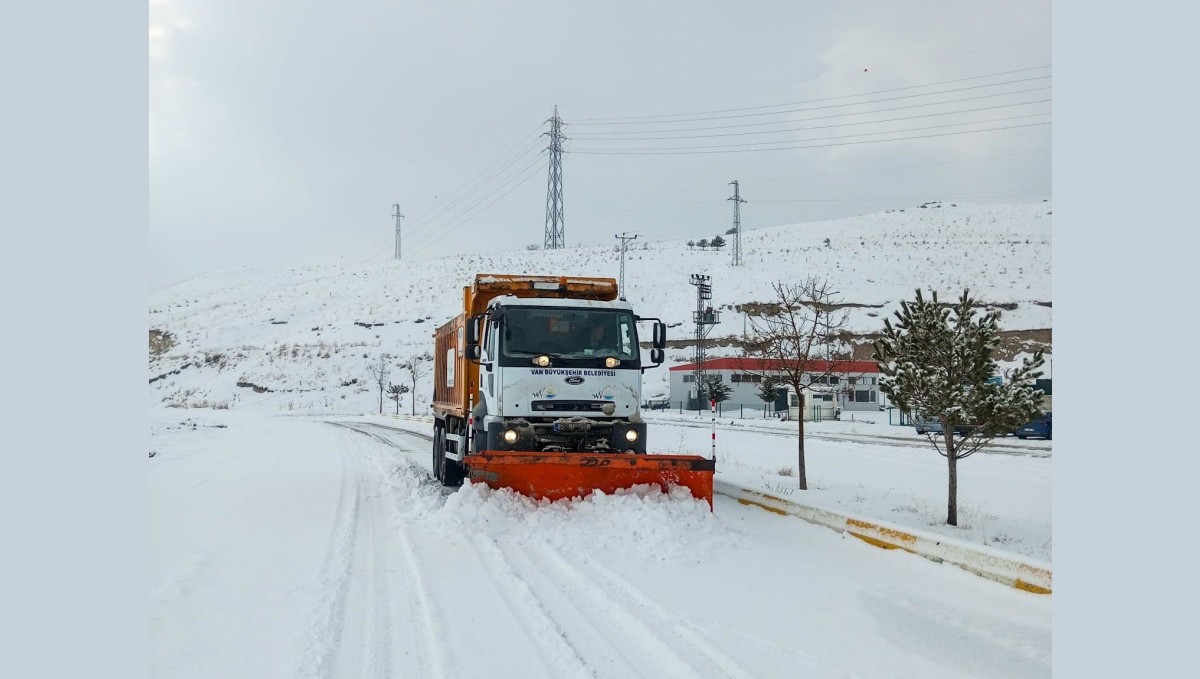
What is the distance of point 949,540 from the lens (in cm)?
752

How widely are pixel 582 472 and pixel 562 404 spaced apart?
1209 millimetres

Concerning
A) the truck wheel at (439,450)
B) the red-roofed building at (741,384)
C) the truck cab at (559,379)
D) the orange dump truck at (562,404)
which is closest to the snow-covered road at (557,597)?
the orange dump truck at (562,404)

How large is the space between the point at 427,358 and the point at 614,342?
62.9 metres

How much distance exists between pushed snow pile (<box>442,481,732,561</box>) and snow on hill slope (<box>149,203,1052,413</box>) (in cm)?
5363

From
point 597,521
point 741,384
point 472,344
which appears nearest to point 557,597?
point 597,521

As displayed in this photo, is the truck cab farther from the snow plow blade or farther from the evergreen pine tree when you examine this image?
the evergreen pine tree

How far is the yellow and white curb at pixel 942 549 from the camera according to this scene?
651cm

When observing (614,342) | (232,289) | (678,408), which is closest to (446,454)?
(614,342)

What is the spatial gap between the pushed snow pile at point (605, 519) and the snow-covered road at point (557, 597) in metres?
0.03

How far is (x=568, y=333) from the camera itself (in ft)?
36.1

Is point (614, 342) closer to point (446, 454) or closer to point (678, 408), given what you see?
point (446, 454)

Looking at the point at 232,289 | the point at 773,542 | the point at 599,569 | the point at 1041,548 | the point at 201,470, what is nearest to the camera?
the point at 599,569

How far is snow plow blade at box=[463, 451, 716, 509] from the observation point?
31.3 feet

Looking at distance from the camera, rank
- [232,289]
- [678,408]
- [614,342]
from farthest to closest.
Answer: [232,289] → [678,408] → [614,342]
